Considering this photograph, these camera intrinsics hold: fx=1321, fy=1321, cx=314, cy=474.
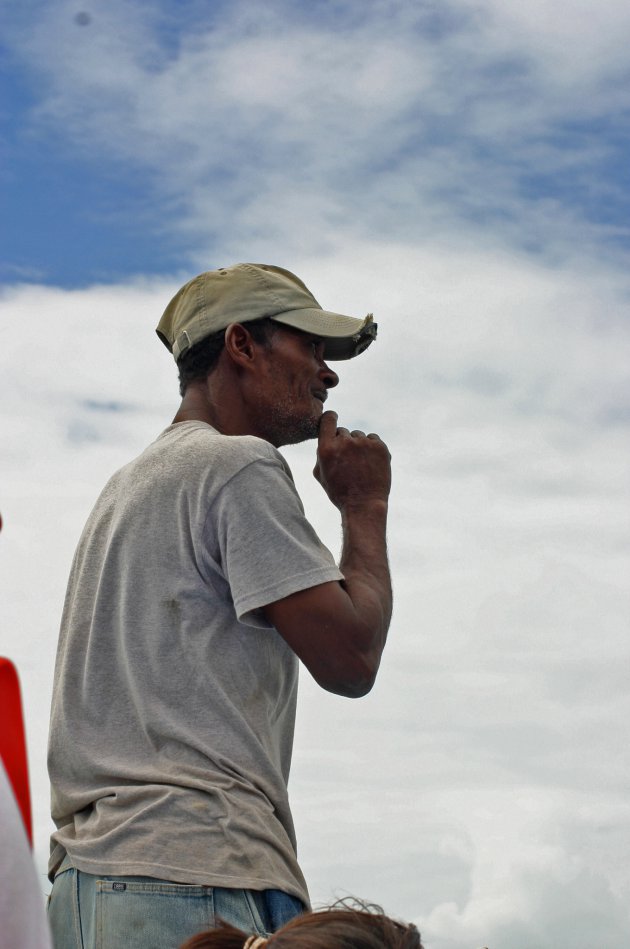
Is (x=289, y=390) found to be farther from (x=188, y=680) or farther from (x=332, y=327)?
(x=188, y=680)

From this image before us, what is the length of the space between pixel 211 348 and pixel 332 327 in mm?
399

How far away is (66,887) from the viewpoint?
337 centimetres

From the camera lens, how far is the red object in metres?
1.45

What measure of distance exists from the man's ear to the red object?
108 inches

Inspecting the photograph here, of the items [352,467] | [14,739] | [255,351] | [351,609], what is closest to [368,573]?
[351,609]

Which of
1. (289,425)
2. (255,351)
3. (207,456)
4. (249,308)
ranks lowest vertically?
(207,456)

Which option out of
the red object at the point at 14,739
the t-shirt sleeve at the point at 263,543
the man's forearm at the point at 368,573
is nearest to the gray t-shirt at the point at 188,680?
the t-shirt sleeve at the point at 263,543

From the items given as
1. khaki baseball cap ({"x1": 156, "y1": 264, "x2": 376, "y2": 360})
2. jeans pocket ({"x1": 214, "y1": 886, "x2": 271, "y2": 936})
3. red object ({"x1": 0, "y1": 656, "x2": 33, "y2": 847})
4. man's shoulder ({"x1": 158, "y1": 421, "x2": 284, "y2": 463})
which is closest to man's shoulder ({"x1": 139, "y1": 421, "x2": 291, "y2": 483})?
man's shoulder ({"x1": 158, "y1": 421, "x2": 284, "y2": 463})

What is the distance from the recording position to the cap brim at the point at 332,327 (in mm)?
4207

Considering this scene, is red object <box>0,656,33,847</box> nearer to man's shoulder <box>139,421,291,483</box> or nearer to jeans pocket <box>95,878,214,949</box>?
jeans pocket <box>95,878,214,949</box>

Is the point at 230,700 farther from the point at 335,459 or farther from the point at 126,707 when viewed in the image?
the point at 335,459

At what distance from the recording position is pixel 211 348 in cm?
420

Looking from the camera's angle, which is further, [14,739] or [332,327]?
[332,327]

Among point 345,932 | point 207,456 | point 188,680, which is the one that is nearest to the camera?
point 345,932
